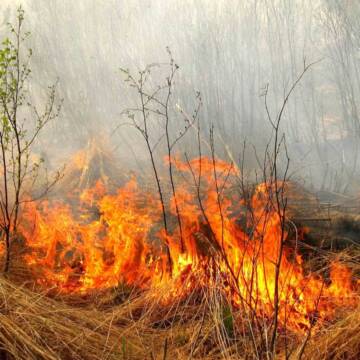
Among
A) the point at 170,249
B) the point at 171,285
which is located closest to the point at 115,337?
the point at 171,285

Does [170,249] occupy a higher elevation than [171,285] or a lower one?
higher

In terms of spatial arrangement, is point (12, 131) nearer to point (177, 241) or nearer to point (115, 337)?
point (177, 241)

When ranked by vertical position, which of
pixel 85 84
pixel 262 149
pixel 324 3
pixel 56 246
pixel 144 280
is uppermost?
→ pixel 324 3

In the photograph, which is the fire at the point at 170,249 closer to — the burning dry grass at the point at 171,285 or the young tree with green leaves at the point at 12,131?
the burning dry grass at the point at 171,285

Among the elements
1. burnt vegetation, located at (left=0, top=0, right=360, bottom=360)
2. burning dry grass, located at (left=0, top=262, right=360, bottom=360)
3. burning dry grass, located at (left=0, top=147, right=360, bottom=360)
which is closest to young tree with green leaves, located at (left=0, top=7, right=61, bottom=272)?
burnt vegetation, located at (left=0, top=0, right=360, bottom=360)

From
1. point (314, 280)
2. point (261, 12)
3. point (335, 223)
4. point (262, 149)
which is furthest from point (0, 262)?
point (261, 12)

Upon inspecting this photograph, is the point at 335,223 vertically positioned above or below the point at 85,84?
below

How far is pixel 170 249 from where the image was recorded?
4398 mm

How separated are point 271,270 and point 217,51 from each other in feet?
26.7

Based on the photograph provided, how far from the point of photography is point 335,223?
14.3 feet

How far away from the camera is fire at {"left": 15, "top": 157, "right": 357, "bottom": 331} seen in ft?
11.5

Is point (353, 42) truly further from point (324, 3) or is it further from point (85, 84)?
point (85, 84)

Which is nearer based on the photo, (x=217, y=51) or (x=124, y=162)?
(x=124, y=162)

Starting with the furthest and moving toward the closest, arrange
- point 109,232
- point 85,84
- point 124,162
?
point 85,84 → point 124,162 → point 109,232
